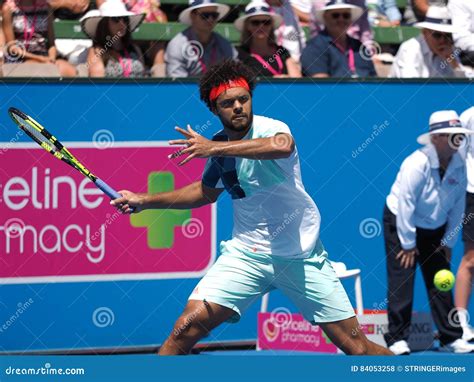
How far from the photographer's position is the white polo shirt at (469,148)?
837cm

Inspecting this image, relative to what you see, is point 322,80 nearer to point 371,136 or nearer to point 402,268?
point 371,136

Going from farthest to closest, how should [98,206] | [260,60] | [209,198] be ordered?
[260,60]
[98,206]
[209,198]

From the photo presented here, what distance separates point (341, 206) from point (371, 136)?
563 millimetres

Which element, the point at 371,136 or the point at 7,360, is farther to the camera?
the point at 371,136

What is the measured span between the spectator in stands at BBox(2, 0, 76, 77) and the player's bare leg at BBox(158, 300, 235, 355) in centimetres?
325

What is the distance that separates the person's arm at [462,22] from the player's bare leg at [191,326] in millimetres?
4752

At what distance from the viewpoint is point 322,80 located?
8.32 m

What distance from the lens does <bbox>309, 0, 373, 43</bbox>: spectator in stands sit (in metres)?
9.04

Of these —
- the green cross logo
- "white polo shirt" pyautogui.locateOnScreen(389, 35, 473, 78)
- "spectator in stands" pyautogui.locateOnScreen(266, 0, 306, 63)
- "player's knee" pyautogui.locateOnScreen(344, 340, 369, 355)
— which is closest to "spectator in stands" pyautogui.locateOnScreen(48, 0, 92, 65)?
the green cross logo

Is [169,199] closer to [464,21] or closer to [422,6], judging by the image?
[464,21]

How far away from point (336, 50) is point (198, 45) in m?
1.08

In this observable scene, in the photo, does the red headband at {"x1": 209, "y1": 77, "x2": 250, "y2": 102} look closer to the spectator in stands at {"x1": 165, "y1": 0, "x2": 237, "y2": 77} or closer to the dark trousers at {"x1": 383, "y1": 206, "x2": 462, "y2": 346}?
the spectator in stands at {"x1": 165, "y1": 0, "x2": 237, "y2": 77}

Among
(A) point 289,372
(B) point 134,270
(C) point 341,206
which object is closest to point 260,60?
(C) point 341,206

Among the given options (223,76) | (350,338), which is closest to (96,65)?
(223,76)
